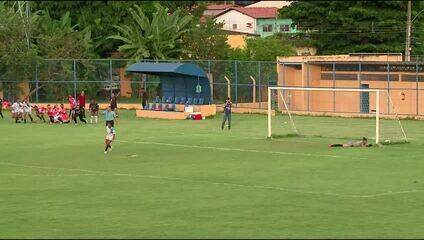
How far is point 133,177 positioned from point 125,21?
2069 inches

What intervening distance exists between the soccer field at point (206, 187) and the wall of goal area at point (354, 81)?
11748 mm

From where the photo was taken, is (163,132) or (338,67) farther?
(338,67)

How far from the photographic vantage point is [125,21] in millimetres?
83688

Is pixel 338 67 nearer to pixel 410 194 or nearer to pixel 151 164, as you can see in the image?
pixel 151 164

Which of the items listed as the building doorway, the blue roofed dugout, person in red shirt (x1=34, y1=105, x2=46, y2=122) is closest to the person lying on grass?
the building doorway

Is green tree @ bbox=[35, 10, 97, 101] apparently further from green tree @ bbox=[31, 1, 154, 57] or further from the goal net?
the goal net

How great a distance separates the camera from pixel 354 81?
6356 centimetres

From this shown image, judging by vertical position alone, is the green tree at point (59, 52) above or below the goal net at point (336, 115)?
above

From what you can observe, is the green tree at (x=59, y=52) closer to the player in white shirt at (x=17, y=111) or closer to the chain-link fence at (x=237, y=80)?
the chain-link fence at (x=237, y=80)

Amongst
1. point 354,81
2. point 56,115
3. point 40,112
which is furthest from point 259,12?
point 56,115

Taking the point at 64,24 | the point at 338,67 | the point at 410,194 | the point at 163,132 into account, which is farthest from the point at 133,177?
the point at 64,24

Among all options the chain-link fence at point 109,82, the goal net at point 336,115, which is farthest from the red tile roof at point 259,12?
the goal net at point 336,115

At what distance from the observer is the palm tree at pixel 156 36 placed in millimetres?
75438

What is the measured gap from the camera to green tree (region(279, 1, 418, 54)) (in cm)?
8281
